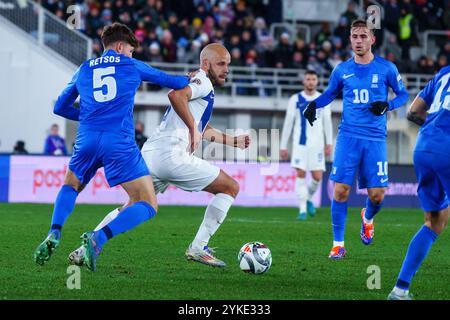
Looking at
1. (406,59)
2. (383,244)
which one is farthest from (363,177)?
(406,59)

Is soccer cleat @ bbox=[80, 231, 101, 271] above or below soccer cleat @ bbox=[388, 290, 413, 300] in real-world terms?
above

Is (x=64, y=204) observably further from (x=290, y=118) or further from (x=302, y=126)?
(x=302, y=126)

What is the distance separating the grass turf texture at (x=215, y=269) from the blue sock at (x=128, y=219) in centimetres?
42

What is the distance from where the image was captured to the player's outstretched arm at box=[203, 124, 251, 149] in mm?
9516

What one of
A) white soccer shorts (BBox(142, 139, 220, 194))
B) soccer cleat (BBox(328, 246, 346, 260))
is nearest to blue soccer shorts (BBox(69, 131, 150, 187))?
white soccer shorts (BBox(142, 139, 220, 194))

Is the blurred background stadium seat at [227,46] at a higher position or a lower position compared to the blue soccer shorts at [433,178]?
higher

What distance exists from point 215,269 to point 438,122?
3.00 metres

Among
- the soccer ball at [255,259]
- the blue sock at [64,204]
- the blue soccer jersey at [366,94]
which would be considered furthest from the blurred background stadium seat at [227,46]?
the soccer ball at [255,259]

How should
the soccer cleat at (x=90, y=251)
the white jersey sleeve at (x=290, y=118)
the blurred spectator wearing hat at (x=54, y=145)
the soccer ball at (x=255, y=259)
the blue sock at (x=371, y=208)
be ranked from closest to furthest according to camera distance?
1. the soccer cleat at (x=90, y=251)
2. the soccer ball at (x=255, y=259)
3. the blue sock at (x=371, y=208)
4. the white jersey sleeve at (x=290, y=118)
5. the blurred spectator wearing hat at (x=54, y=145)

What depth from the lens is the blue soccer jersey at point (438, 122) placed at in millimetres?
7336

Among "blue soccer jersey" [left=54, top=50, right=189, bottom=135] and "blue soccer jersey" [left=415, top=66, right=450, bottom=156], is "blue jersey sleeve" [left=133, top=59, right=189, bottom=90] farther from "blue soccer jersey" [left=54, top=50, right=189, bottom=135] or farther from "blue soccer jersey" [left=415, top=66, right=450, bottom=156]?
"blue soccer jersey" [left=415, top=66, right=450, bottom=156]

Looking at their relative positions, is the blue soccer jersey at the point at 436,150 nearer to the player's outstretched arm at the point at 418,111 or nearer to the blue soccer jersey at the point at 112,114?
the player's outstretched arm at the point at 418,111

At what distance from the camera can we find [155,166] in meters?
9.34

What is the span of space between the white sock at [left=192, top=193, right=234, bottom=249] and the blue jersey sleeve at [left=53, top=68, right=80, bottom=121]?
1582 millimetres
